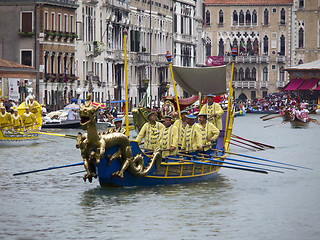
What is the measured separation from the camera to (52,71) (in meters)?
62.0

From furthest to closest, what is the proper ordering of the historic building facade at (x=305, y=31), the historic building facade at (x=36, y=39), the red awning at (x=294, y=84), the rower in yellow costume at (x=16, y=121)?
the historic building facade at (x=305, y=31) → the red awning at (x=294, y=84) → the historic building facade at (x=36, y=39) → the rower in yellow costume at (x=16, y=121)

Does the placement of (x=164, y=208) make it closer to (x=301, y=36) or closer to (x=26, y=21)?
(x=26, y=21)

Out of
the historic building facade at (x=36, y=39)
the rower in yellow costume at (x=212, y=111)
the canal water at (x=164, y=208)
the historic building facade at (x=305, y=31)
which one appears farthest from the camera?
the historic building facade at (x=305, y=31)

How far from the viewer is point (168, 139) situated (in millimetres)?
24922

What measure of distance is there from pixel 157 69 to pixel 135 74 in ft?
25.8

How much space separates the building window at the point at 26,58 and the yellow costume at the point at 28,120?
22.3 meters

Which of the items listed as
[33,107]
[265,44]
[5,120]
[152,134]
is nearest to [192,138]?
[152,134]

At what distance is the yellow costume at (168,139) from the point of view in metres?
24.8

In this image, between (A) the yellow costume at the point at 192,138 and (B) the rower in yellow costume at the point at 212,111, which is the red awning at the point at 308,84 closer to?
(B) the rower in yellow costume at the point at 212,111

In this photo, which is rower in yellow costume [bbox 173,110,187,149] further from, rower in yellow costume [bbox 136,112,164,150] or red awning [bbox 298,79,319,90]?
red awning [bbox 298,79,319,90]

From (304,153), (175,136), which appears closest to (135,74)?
(304,153)

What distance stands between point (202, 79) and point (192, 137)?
196 inches

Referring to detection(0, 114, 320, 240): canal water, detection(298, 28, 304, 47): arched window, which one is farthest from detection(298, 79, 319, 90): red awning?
detection(0, 114, 320, 240): canal water

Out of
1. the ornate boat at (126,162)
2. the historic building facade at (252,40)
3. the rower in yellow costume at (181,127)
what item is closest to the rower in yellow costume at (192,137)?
the rower in yellow costume at (181,127)
